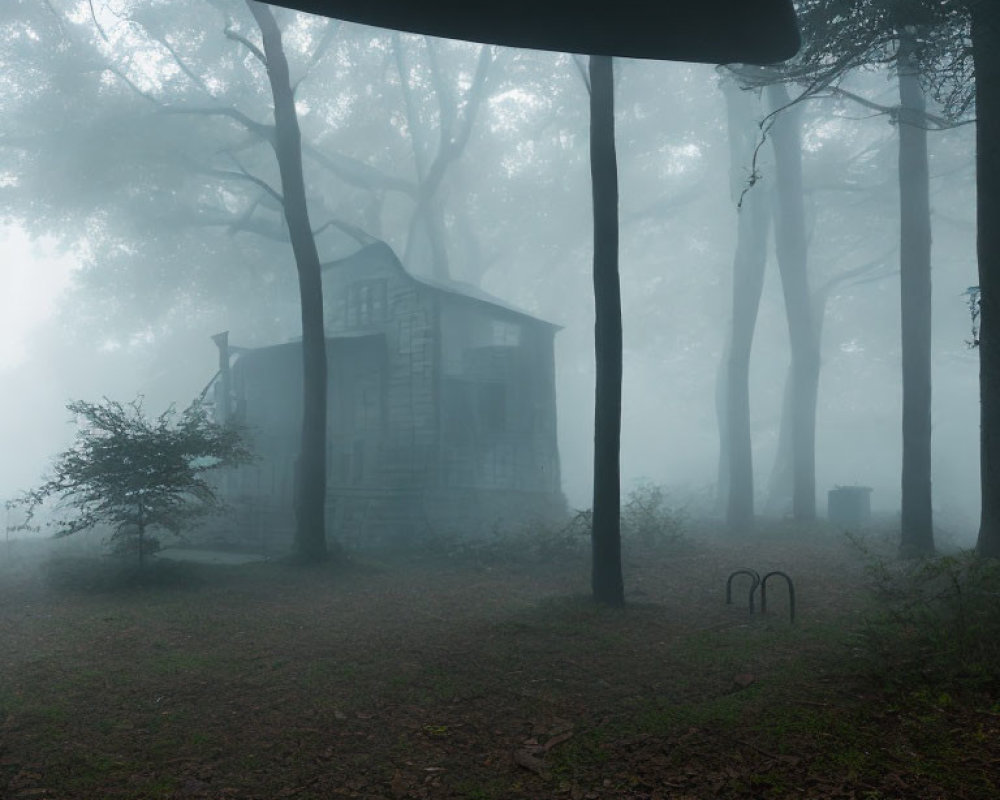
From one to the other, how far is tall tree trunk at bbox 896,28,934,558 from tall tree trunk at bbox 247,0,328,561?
1120cm

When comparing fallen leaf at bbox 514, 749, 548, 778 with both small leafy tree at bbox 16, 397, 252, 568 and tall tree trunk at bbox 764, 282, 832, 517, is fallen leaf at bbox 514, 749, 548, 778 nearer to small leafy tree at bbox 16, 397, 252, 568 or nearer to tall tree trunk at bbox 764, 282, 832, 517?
small leafy tree at bbox 16, 397, 252, 568

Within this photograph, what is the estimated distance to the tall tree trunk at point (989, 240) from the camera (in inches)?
383

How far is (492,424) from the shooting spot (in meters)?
22.1

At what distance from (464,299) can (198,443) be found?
10.1 m

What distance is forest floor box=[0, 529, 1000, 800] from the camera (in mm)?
4637

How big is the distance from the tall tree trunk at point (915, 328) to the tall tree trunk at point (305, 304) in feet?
36.7

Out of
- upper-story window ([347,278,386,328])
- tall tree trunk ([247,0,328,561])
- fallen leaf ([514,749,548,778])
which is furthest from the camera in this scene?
upper-story window ([347,278,386,328])

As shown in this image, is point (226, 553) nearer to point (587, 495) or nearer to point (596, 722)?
point (596, 722)

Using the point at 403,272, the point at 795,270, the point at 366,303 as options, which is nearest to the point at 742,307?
the point at 795,270

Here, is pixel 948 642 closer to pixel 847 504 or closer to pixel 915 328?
pixel 915 328

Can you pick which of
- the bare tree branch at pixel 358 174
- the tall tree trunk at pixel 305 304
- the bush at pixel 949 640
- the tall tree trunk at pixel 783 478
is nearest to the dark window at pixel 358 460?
the tall tree trunk at pixel 305 304

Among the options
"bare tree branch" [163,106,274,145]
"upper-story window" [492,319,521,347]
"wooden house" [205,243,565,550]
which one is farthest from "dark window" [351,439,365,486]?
"bare tree branch" [163,106,274,145]

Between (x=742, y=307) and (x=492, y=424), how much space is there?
9357 mm

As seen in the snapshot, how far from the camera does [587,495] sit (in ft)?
150
